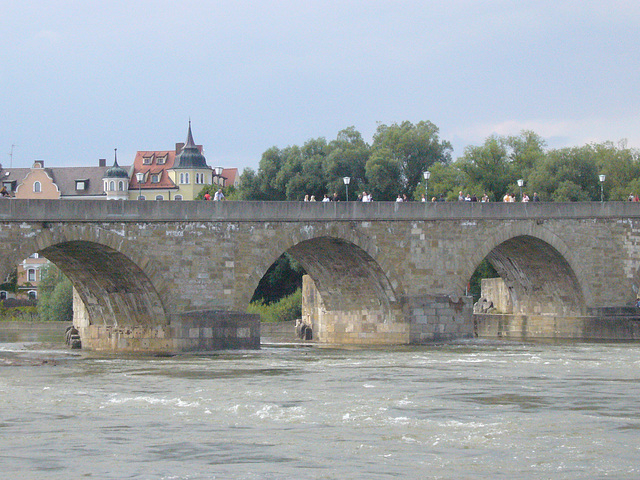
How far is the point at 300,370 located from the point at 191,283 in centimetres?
641

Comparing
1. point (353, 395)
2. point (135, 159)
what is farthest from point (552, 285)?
point (135, 159)

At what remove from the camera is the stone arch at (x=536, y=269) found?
38094mm

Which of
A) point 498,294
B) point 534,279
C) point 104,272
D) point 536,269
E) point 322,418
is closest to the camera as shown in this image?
point 322,418

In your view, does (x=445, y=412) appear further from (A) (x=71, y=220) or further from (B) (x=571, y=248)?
(B) (x=571, y=248)

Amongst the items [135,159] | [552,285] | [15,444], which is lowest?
[15,444]

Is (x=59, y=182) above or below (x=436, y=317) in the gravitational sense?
above

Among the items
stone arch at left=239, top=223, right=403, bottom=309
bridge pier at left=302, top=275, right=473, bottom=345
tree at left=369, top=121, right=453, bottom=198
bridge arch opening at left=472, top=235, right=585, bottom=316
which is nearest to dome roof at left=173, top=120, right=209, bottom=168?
tree at left=369, top=121, right=453, bottom=198

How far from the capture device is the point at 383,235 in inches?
1416

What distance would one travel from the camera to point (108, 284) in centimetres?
3425

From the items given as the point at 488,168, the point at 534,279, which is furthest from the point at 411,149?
the point at 534,279

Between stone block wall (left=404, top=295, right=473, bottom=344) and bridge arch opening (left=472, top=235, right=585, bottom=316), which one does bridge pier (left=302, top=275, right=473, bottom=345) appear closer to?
stone block wall (left=404, top=295, right=473, bottom=344)

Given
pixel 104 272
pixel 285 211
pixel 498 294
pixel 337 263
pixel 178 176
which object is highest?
pixel 178 176

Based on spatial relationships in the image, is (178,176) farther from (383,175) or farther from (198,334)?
(198,334)

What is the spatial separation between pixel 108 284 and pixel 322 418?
54.7 feet
